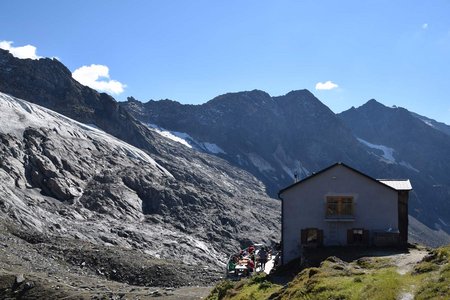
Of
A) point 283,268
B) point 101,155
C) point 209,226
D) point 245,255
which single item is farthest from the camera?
point 101,155

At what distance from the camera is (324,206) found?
37.0 m

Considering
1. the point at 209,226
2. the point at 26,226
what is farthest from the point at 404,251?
the point at 209,226

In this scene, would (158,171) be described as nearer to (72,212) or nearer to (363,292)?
(72,212)

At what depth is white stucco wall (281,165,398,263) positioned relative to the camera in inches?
1444

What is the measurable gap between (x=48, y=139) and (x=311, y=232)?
116957mm

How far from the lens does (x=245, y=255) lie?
4509 cm

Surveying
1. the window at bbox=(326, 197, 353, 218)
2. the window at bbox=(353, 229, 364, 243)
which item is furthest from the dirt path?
the window at bbox=(326, 197, 353, 218)

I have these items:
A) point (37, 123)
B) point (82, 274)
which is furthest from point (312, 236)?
point (37, 123)

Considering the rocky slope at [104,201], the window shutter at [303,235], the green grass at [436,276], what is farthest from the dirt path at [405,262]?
the rocky slope at [104,201]

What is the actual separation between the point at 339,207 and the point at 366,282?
17144mm

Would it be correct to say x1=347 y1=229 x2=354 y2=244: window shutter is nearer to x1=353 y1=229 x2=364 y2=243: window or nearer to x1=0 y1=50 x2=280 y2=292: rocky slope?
x1=353 y1=229 x2=364 y2=243: window

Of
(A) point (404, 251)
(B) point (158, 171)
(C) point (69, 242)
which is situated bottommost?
(C) point (69, 242)

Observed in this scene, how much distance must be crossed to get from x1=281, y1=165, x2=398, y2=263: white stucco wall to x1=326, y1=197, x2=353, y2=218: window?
0.34 metres

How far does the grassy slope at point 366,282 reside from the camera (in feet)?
58.6
